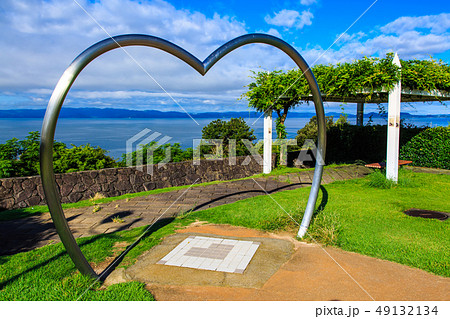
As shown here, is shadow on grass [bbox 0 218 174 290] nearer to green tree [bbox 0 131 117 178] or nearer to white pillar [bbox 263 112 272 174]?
green tree [bbox 0 131 117 178]

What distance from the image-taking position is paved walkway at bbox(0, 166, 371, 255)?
5501 millimetres

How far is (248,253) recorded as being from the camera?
4625mm

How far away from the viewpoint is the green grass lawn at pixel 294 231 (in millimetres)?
3568

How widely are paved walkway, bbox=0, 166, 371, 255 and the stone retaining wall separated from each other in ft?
3.64

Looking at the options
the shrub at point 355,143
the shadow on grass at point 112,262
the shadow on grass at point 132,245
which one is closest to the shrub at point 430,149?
the shrub at point 355,143

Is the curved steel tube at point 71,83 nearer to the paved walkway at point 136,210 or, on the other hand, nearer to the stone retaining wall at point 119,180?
the paved walkway at point 136,210

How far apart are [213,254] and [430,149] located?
39.2 ft

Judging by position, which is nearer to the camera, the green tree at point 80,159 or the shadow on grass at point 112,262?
the shadow on grass at point 112,262

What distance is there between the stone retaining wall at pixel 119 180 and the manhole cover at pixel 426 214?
20.3 ft

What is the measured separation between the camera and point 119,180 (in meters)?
9.27

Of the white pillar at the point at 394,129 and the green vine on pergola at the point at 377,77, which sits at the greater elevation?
the green vine on pergola at the point at 377,77

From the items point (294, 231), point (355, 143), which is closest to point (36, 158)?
point (294, 231)

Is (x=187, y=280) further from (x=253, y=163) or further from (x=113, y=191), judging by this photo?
(x=253, y=163)

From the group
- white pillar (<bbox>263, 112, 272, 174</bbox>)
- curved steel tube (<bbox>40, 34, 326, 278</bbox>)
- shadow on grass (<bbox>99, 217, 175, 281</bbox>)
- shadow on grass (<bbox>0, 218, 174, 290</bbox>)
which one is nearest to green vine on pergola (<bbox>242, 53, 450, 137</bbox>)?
white pillar (<bbox>263, 112, 272, 174</bbox>)
